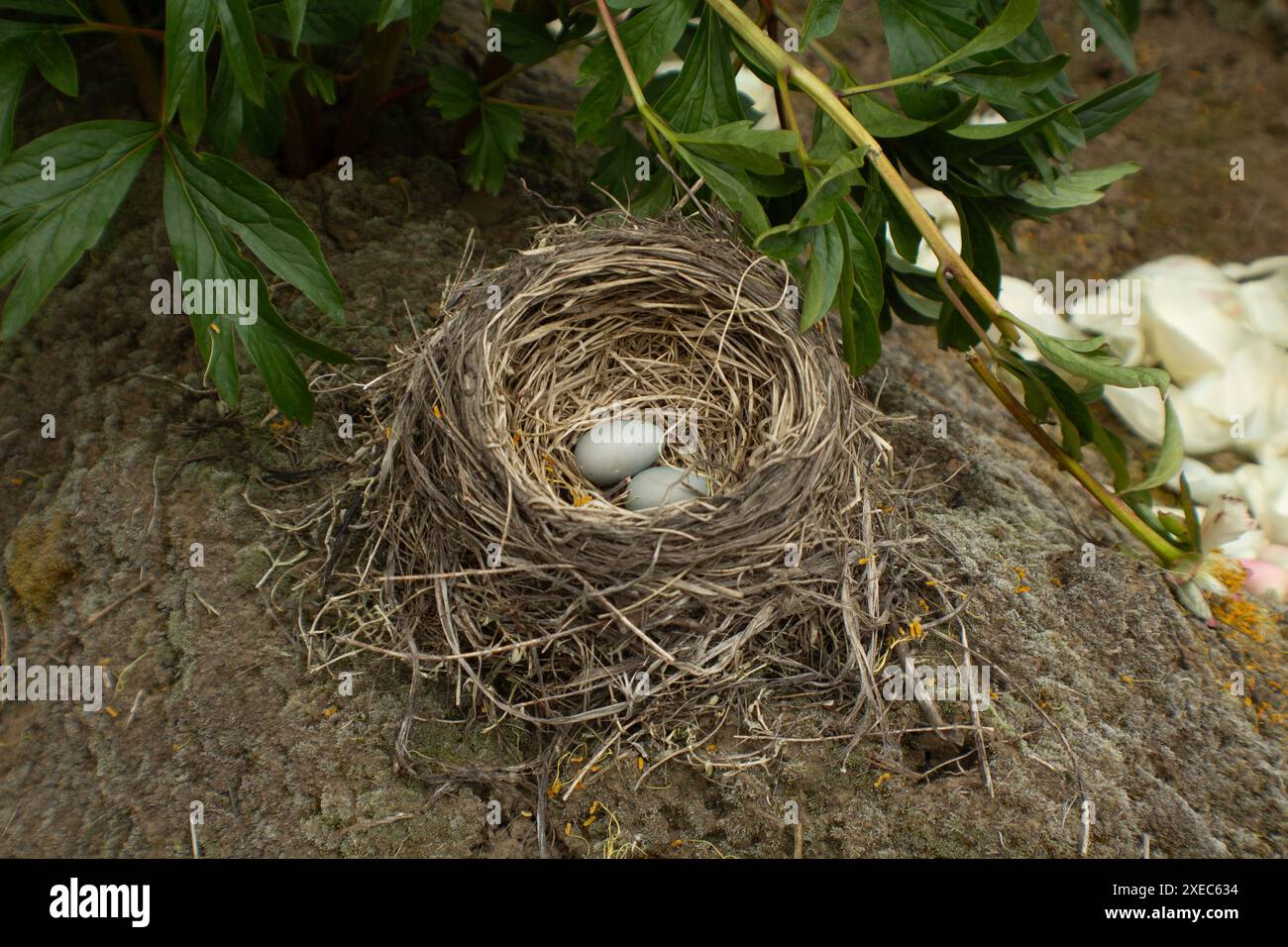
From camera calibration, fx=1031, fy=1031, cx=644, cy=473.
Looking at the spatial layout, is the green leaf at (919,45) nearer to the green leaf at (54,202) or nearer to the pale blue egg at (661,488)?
the pale blue egg at (661,488)

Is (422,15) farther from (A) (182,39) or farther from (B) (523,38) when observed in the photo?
(B) (523,38)

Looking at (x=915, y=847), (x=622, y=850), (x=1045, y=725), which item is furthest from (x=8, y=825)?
(x=1045, y=725)

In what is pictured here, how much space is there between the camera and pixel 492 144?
1965mm

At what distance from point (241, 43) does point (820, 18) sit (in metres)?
0.81

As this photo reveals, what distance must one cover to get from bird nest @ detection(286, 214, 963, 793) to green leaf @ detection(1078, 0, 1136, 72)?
2.37 feet

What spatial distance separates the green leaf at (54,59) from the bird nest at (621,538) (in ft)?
2.07

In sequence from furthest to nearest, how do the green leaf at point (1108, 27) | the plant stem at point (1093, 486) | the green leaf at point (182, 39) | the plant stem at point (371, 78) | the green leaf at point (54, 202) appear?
the plant stem at point (371, 78)
the green leaf at point (1108, 27)
the plant stem at point (1093, 486)
the green leaf at point (54, 202)
the green leaf at point (182, 39)

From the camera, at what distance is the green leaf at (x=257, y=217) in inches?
58.6

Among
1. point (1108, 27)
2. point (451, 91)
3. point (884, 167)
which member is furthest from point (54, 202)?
point (1108, 27)

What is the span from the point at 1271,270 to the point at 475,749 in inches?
85.9

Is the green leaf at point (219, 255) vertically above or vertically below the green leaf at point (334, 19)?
below

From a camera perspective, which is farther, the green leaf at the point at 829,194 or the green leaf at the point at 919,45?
the green leaf at the point at 919,45

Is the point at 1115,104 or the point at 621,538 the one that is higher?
the point at 1115,104

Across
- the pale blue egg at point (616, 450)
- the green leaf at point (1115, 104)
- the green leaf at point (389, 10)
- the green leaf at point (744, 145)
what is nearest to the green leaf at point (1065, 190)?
the green leaf at point (1115, 104)
